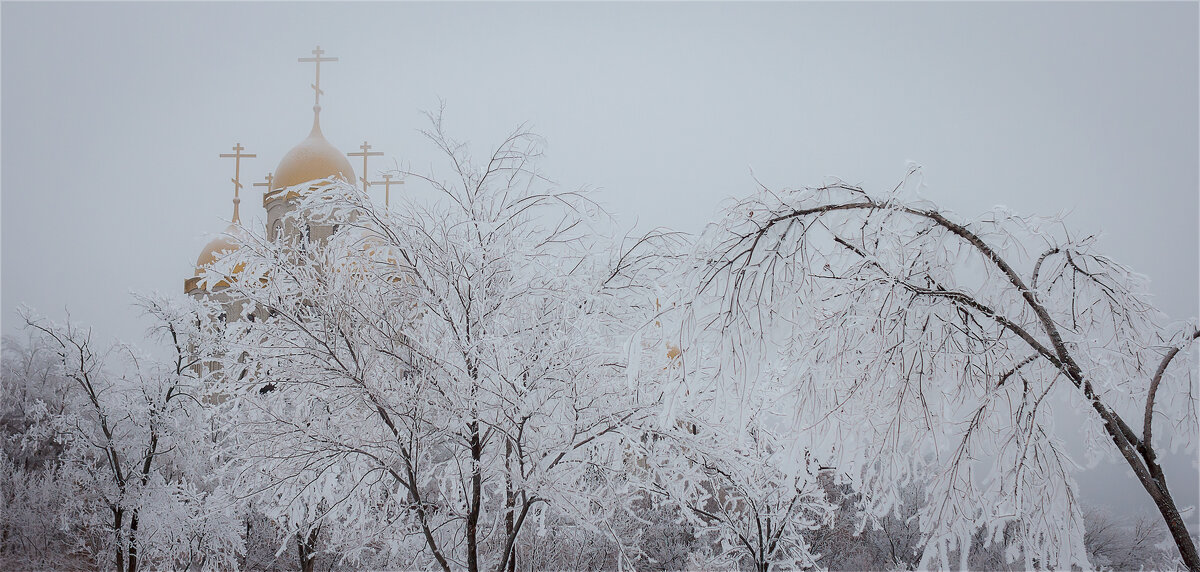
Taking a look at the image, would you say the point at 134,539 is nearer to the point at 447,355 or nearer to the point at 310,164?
the point at 447,355

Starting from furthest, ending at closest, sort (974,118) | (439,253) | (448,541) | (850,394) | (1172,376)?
1. (974,118)
2. (448,541)
3. (439,253)
4. (1172,376)
5. (850,394)

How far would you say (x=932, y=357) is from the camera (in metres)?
2.99

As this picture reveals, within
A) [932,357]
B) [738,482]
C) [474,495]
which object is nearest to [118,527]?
[474,495]

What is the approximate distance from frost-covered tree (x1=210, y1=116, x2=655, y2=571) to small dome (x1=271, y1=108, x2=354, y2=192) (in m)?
18.0

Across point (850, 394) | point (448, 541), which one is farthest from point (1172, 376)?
point (448, 541)

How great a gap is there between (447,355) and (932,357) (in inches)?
149

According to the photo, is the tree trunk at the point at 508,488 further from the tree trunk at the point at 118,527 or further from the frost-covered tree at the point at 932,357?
the tree trunk at the point at 118,527

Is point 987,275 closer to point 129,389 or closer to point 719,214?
point 719,214

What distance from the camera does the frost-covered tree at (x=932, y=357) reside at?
300 centimetres

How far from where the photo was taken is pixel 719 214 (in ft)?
10.4

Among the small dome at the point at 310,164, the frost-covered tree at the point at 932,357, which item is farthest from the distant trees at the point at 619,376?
the small dome at the point at 310,164

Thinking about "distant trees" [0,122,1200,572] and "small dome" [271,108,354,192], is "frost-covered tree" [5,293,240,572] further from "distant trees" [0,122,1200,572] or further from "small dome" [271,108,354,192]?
"small dome" [271,108,354,192]

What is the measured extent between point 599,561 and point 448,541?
23.1 ft

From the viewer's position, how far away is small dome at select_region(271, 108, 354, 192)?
77.5 ft
